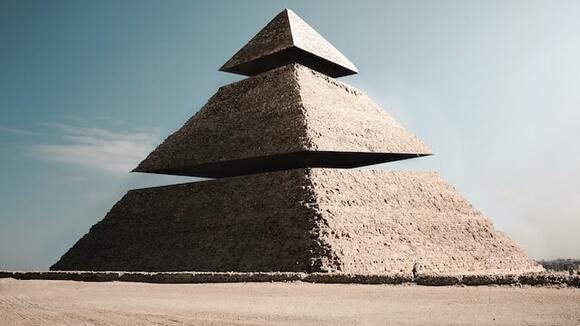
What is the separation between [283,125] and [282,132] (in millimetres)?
369

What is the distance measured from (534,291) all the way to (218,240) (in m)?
10.3

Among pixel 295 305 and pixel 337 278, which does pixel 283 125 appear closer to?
pixel 337 278

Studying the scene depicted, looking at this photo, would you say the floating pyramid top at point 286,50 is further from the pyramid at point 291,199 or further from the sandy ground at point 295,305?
the sandy ground at point 295,305

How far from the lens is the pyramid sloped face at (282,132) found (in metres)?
20.0

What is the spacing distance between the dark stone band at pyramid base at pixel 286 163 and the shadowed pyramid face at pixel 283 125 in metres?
0.04

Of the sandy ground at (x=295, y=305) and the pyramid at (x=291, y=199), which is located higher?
the pyramid at (x=291, y=199)

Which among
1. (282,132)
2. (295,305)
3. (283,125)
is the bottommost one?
(295,305)

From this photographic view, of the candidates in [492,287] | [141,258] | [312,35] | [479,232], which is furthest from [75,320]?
[312,35]

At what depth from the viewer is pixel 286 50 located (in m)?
24.2

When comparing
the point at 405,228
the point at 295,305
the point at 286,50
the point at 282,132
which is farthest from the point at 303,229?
the point at 286,50

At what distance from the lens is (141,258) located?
19.3 m

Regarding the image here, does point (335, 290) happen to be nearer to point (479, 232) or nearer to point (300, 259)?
point (300, 259)

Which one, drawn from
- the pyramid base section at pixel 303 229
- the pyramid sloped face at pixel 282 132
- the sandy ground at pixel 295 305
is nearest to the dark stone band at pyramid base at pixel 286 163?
the pyramid sloped face at pixel 282 132

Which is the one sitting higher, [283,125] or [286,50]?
[286,50]
